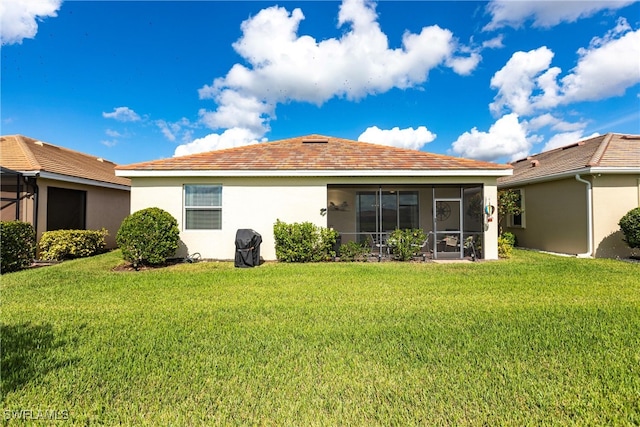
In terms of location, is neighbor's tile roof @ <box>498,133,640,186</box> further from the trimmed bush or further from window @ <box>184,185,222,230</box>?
window @ <box>184,185,222,230</box>

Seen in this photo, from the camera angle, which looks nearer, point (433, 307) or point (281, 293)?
point (433, 307)

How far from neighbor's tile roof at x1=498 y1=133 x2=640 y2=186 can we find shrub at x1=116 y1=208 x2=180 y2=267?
14053 millimetres

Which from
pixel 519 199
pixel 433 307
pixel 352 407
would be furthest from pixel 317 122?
pixel 352 407

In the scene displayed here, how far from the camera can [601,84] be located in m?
14.2

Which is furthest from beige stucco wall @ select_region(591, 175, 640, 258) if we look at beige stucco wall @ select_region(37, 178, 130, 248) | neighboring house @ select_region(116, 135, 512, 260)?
beige stucco wall @ select_region(37, 178, 130, 248)

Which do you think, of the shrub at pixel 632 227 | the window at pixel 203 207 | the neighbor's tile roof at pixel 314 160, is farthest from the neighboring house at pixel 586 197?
the window at pixel 203 207

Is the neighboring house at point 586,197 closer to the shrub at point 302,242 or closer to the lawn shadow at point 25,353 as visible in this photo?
the shrub at point 302,242

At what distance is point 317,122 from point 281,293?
606 inches

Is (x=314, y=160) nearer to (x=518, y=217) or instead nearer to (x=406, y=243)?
(x=406, y=243)

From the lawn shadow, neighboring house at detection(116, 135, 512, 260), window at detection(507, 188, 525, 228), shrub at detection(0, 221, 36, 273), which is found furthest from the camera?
window at detection(507, 188, 525, 228)

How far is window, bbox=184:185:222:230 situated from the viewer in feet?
33.7

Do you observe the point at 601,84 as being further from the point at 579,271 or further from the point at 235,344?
the point at 235,344

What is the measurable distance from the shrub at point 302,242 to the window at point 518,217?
381 inches

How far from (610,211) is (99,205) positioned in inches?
790
